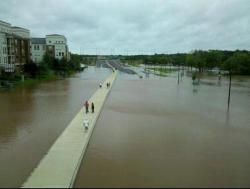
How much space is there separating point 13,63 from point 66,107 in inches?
1448

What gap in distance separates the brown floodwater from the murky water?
2.82 meters

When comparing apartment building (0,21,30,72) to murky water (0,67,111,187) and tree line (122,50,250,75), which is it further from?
tree line (122,50,250,75)

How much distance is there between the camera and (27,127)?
2303 cm

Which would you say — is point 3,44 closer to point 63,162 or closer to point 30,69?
point 30,69

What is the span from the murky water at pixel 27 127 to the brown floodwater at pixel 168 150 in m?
2.82

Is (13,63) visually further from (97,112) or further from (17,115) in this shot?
(97,112)

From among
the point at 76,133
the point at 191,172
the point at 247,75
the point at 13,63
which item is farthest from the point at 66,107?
the point at 247,75

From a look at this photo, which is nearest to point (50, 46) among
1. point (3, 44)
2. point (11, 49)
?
point (11, 49)

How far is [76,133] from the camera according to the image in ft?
63.7

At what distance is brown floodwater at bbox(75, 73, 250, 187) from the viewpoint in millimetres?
13359

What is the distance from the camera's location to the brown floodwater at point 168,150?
43.8 feet

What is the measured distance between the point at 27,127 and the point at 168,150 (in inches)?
452

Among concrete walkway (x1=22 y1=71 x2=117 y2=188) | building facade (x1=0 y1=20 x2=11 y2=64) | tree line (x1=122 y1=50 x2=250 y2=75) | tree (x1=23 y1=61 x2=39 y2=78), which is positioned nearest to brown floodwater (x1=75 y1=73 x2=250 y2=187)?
concrete walkway (x1=22 y1=71 x2=117 y2=188)

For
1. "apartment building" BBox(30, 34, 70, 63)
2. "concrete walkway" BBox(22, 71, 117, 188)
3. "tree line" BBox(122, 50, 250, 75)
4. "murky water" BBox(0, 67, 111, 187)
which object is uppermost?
"apartment building" BBox(30, 34, 70, 63)
